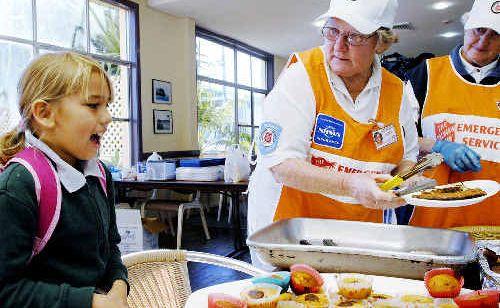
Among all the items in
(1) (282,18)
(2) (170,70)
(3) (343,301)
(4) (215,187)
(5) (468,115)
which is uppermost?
(1) (282,18)

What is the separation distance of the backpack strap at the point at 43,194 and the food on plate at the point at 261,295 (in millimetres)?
401

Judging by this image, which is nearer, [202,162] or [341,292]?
[341,292]

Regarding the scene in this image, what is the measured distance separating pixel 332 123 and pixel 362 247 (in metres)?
0.37

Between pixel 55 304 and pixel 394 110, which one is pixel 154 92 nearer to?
pixel 394 110

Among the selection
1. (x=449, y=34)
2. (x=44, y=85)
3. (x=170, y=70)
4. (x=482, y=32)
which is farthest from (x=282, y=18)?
(x=44, y=85)

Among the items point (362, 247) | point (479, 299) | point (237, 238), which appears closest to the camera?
point (479, 299)

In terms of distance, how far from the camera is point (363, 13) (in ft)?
4.07

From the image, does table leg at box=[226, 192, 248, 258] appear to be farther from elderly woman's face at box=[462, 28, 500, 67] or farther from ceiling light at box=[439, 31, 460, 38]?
ceiling light at box=[439, 31, 460, 38]

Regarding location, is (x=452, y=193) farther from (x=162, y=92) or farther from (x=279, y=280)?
(x=162, y=92)

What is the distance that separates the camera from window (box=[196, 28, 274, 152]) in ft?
24.2

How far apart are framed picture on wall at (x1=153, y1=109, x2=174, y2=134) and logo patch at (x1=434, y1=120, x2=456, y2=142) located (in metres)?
5.11

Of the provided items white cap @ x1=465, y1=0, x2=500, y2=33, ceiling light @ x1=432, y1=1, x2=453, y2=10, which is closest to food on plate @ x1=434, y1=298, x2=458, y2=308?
white cap @ x1=465, y1=0, x2=500, y2=33

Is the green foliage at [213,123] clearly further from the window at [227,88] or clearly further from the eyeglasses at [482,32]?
the eyeglasses at [482,32]

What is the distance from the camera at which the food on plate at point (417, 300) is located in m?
0.78
